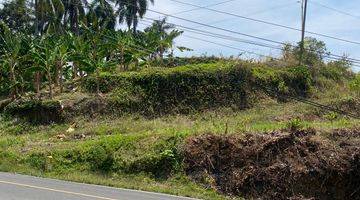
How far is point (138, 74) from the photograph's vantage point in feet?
111

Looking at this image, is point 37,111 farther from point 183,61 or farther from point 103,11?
point 103,11

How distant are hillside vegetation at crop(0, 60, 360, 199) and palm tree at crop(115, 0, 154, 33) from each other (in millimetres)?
24360

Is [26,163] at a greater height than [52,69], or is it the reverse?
[52,69]

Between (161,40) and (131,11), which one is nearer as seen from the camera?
(161,40)

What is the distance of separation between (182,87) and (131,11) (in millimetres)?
29519

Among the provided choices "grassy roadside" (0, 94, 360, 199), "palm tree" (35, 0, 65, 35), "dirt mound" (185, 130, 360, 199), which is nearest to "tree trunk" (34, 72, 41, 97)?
"grassy roadside" (0, 94, 360, 199)

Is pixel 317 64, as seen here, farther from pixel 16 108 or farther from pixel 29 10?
pixel 29 10

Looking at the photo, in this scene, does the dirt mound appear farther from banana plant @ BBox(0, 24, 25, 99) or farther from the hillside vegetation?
banana plant @ BBox(0, 24, 25, 99)

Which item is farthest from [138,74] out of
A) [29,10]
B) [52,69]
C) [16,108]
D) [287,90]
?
[29,10]

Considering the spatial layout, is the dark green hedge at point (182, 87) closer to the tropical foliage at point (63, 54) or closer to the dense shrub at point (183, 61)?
the tropical foliage at point (63, 54)

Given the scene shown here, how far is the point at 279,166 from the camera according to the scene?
58.9 feet

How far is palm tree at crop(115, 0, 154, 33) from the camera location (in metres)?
60.2

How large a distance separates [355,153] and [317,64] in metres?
26.1

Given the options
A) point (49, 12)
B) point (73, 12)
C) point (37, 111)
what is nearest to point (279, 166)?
point (37, 111)
